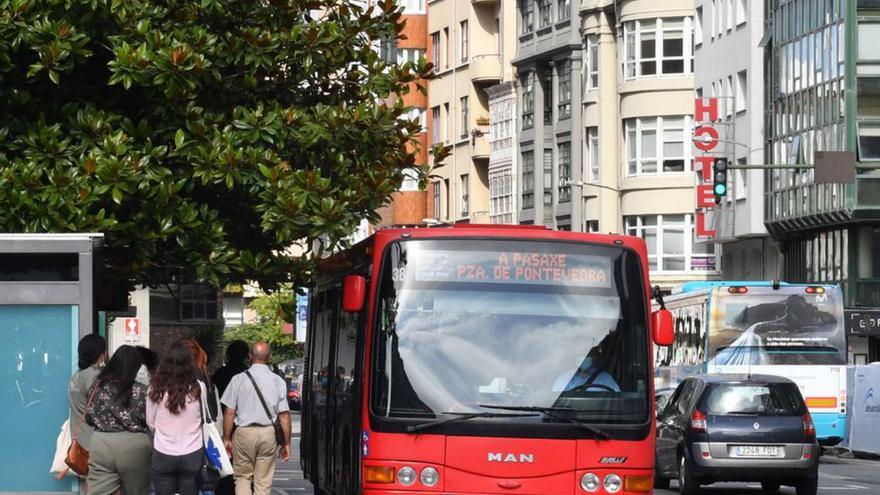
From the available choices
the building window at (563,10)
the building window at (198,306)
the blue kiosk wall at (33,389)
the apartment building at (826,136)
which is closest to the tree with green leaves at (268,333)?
the building window at (198,306)

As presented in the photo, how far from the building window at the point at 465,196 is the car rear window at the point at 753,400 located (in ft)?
218

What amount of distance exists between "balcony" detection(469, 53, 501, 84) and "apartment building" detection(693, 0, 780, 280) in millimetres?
20713

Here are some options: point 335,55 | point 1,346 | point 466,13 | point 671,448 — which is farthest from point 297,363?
point 1,346

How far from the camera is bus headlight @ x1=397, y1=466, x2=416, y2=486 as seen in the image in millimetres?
16594

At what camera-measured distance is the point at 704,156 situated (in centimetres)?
6712

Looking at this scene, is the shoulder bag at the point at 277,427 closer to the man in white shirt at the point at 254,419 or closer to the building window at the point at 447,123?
the man in white shirt at the point at 254,419

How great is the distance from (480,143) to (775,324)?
175 ft

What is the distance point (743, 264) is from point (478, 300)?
52.2m

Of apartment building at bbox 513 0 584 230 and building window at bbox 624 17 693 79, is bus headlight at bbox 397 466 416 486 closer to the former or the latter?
building window at bbox 624 17 693 79

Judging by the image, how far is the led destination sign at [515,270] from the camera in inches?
680

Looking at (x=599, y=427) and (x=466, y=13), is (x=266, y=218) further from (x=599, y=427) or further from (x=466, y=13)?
(x=466, y=13)

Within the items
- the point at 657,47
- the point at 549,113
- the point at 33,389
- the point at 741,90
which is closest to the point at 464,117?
the point at 549,113

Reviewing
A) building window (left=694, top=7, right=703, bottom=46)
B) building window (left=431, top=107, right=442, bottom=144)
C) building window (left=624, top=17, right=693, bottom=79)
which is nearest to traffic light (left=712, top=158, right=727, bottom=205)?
building window (left=694, top=7, right=703, bottom=46)

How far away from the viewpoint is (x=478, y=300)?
17219 mm
